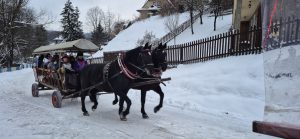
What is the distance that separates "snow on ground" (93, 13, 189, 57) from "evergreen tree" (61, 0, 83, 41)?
37.9ft

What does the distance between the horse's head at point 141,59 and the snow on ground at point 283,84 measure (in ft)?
17.1

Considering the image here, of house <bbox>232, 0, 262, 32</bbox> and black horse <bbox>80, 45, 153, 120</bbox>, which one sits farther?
house <bbox>232, 0, 262, 32</bbox>

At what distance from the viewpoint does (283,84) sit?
89.5 inches

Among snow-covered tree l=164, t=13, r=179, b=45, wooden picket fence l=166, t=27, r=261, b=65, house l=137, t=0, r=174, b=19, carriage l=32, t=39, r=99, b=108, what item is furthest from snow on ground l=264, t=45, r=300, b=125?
house l=137, t=0, r=174, b=19

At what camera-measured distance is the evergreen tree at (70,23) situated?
61.4m

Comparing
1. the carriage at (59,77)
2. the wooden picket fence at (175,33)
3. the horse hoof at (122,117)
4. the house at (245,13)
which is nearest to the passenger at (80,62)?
the carriage at (59,77)

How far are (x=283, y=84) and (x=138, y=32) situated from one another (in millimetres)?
51523

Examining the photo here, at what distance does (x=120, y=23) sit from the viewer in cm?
7875

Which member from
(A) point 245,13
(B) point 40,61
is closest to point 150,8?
(A) point 245,13

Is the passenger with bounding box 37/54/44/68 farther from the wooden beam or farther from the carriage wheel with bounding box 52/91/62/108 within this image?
the wooden beam

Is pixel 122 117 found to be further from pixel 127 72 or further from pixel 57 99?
pixel 57 99

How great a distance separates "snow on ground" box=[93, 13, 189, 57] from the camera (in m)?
47.7

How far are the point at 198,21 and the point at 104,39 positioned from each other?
38825 mm

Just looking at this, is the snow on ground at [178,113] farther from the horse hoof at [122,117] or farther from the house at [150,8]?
the house at [150,8]
